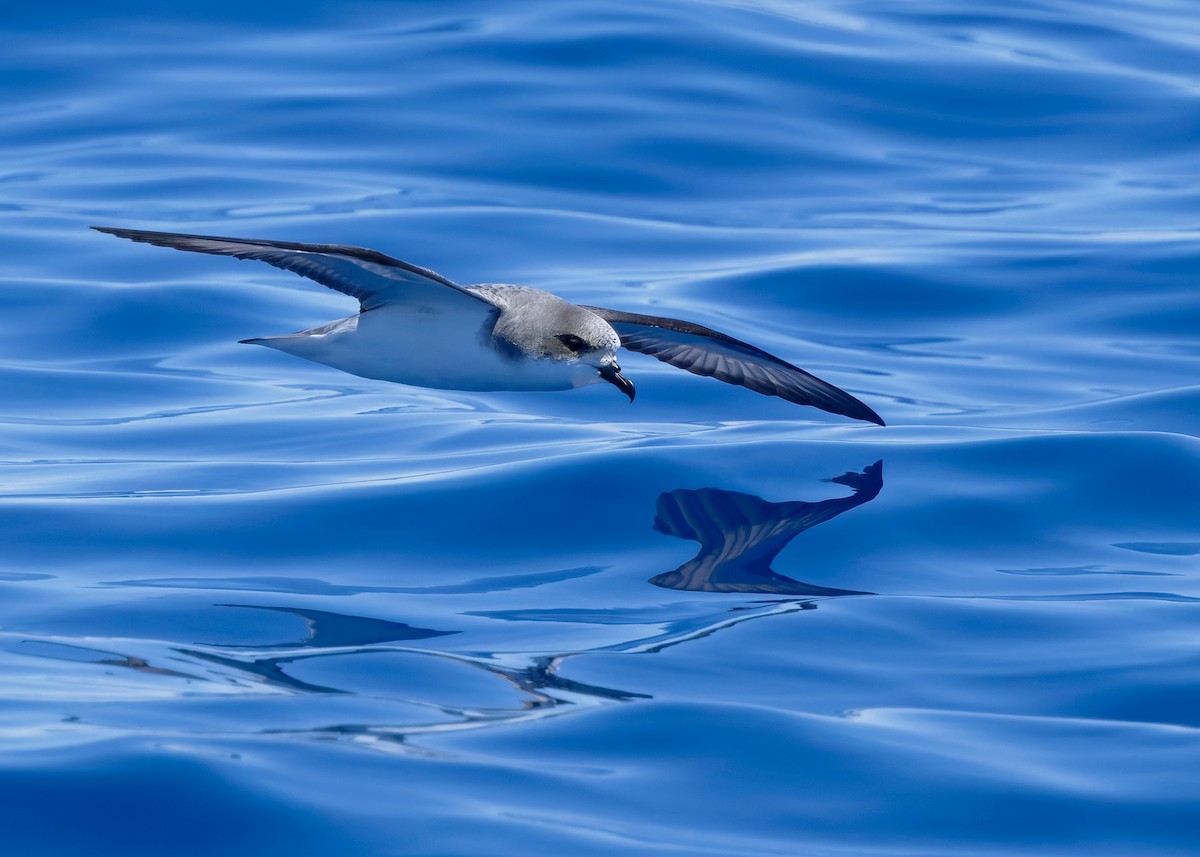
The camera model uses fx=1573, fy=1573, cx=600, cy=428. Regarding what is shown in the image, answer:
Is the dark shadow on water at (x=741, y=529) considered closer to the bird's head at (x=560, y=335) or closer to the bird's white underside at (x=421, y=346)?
the bird's head at (x=560, y=335)

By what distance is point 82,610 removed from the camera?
6859 mm

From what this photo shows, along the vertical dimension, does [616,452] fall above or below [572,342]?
below

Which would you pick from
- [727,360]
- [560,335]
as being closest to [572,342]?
[560,335]

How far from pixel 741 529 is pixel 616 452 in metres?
1.04

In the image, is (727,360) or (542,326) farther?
(727,360)

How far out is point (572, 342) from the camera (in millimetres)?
8531

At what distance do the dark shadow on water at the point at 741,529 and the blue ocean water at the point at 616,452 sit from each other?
1.2 inches

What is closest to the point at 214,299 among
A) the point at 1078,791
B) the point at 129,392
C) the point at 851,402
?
the point at 129,392

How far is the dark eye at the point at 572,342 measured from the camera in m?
8.50

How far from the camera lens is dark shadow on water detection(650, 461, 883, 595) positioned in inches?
289

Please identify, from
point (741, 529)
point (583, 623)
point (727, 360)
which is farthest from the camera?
point (727, 360)

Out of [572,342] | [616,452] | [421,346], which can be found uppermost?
[572,342]

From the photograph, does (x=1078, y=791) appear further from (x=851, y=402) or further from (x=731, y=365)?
(x=731, y=365)

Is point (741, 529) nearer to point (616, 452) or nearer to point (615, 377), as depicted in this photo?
point (616, 452)
